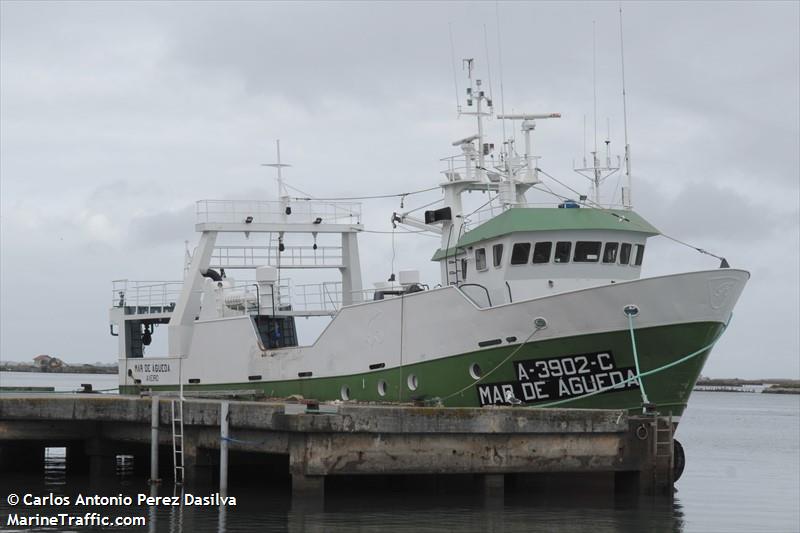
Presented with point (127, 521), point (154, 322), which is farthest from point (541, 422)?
point (154, 322)

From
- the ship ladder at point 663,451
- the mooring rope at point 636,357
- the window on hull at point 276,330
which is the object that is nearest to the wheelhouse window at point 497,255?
the mooring rope at point 636,357

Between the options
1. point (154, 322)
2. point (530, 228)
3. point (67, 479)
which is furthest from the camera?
point (154, 322)

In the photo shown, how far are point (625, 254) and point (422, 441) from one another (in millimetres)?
7576

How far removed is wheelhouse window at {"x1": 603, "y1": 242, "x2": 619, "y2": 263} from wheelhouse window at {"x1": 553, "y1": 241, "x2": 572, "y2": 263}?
0.83 m

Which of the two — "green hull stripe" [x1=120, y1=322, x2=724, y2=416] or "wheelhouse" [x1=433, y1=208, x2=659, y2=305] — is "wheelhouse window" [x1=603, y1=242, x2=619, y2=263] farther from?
"green hull stripe" [x1=120, y1=322, x2=724, y2=416]

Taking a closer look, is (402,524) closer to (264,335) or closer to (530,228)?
(530,228)

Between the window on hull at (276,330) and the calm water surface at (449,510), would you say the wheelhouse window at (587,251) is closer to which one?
the calm water surface at (449,510)

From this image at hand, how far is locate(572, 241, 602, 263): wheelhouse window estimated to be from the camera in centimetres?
2548

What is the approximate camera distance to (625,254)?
26.0 m

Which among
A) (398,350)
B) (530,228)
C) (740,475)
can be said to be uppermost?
(530,228)

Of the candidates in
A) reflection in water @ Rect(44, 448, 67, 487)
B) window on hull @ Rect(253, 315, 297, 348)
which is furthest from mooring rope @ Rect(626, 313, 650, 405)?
reflection in water @ Rect(44, 448, 67, 487)

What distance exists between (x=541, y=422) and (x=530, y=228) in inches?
208

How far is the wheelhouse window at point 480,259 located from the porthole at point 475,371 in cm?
271

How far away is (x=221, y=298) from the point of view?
33.0m
